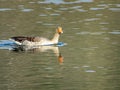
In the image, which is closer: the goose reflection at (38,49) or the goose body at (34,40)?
the goose reflection at (38,49)

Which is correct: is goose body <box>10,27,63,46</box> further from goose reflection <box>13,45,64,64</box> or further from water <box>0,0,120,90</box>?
water <box>0,0,120,90</box>

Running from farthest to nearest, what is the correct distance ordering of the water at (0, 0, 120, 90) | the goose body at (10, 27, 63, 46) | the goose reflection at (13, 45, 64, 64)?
the goose body at (10, 27, 63, 46)
the goose reflection at (13, 45, 64, 64)
the water at (0, 0, 120, 90)

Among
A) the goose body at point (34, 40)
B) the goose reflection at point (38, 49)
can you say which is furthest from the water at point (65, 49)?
the goose body at point (34, 40)

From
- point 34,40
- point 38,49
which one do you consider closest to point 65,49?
point 38,49

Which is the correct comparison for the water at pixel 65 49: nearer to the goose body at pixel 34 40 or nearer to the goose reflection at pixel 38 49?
the goose reflection at pixel 38 49

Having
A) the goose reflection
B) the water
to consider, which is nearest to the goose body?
the goose reflection

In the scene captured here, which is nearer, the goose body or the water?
the water

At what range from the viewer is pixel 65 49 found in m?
23.1

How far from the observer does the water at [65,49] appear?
18031 mm

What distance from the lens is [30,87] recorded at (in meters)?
17.2

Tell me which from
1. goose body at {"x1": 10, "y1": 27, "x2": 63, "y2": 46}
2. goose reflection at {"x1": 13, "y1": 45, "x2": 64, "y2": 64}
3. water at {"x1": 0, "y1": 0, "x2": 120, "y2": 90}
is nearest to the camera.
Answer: water at {"x1": 0, "y1": 0, "x2": 120, "y2": 90}

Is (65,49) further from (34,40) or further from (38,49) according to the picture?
(34,40)

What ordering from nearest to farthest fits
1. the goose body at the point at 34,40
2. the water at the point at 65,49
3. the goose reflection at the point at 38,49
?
the water at the point at 65,49, the goose reflection at the point at 38,49, the goose body at the point at 34,40

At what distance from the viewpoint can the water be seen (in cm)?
1803
